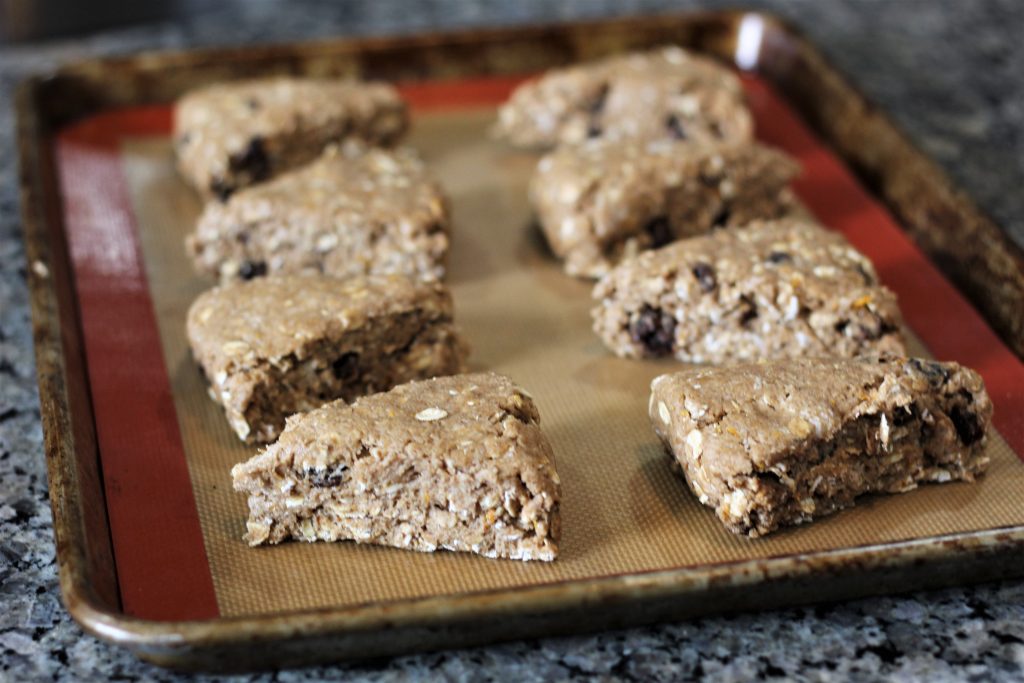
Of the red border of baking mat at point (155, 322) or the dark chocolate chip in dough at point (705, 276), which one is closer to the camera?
the red border of baking mat at point (155, 322)

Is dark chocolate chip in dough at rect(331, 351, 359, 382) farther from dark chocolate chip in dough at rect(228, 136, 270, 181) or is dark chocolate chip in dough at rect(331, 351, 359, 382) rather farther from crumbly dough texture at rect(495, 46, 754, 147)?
crumbly dough texture at rect(495, 46, 754, 147)

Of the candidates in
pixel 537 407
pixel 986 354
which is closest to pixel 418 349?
pixel 537 407

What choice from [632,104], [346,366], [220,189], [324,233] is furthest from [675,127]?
[346,366]

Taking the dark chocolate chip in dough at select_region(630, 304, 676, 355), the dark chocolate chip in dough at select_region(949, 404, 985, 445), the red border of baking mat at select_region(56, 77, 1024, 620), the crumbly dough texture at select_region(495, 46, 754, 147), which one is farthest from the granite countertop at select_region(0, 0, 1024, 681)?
the dark chocolate chip in dough at select_region(630, 304, 676, 355)

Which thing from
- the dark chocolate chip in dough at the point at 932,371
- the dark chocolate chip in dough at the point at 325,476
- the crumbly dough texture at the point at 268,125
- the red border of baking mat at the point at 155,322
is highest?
the dark chocolate chip in dough at the point at 932,371

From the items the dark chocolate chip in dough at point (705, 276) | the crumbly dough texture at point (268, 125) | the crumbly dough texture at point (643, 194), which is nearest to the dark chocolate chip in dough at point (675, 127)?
the crumbly dough texture at point (643, 194)

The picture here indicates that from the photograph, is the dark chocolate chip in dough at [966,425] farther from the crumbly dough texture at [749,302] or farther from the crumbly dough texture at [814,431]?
the crumbly dough texture at [749,302]

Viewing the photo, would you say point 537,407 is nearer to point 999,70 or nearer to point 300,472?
point 300,472
